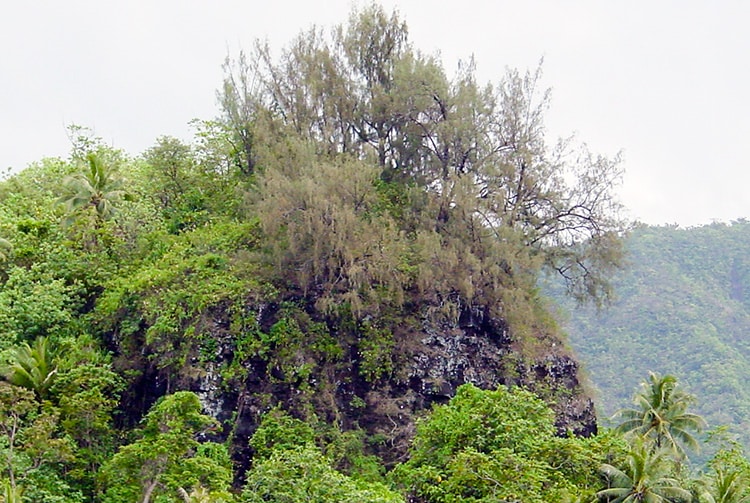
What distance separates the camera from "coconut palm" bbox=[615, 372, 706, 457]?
23219mm

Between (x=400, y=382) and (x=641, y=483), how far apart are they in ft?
21.9

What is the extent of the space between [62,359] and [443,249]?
9.80m

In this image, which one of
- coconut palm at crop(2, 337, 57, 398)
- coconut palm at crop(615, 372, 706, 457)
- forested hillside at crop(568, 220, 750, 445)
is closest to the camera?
coconut palm at crop(2, 337, 57, 398)

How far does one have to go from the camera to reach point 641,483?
56.0ft

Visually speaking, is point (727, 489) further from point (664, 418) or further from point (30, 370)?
point (30, 370)

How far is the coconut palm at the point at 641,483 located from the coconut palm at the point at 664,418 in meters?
5.25

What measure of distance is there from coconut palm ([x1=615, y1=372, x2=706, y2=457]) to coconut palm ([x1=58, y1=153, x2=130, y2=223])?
1562 centimetres

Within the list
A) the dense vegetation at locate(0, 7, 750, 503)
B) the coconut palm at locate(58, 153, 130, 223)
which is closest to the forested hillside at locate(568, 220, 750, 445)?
the dense vegetation at locate(0, 7, 750, 503)

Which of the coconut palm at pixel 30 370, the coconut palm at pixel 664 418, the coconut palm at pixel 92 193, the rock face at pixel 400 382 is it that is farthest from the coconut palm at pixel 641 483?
the coconut palm at pixel 92 193

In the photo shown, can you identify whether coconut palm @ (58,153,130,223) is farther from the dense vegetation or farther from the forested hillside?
the forested hillside

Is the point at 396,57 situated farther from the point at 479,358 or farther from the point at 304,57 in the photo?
the point at 479,358

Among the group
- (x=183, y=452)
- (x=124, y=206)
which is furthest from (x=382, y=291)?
(x=124, y=206)

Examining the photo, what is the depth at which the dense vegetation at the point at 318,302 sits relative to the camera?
1766 centimetres

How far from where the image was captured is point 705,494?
17.6 meters
